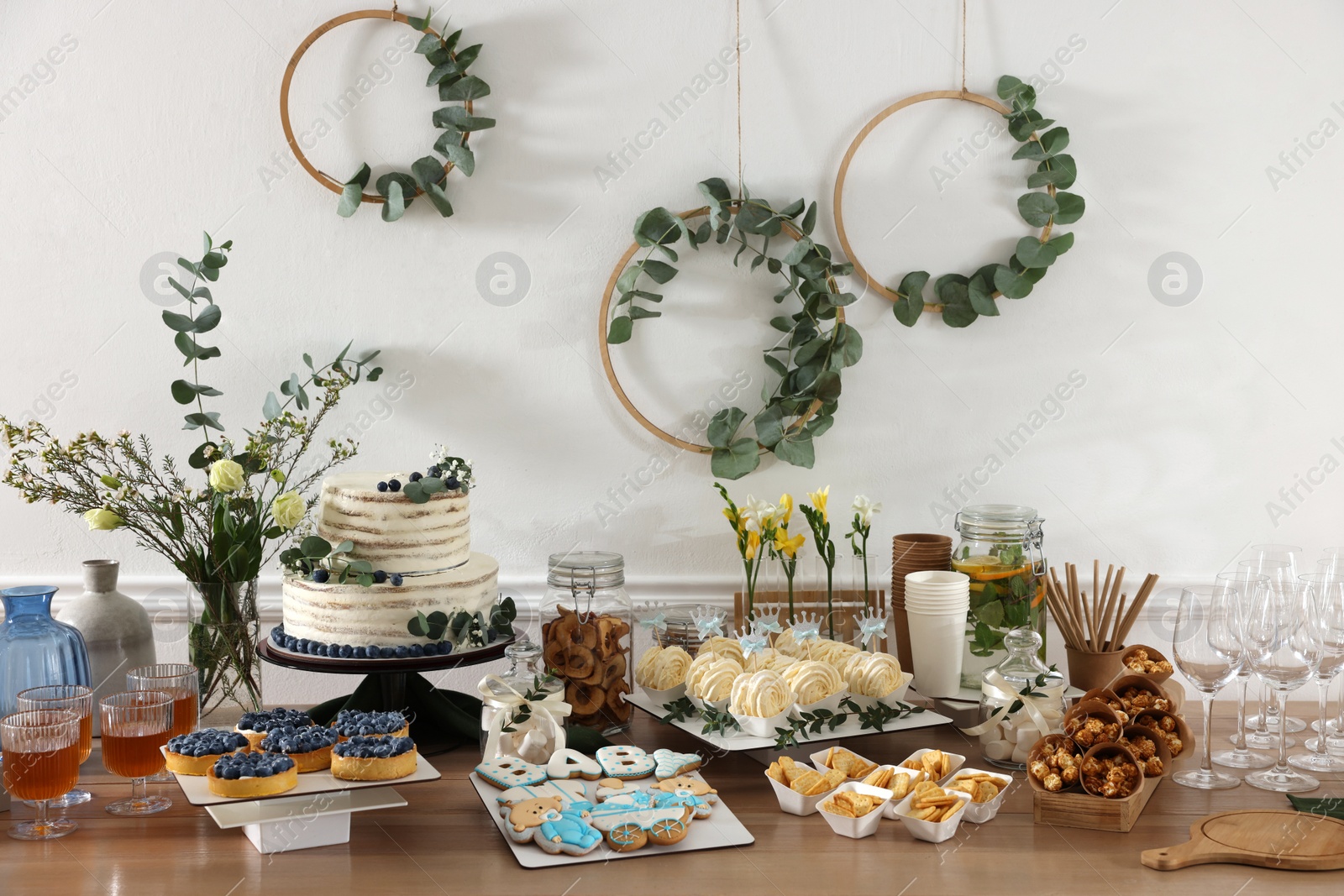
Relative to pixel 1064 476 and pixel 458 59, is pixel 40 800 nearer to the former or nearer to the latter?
pixel 458 59

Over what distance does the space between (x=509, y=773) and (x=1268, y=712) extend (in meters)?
1.40

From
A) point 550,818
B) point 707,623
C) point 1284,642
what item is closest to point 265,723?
point 550,818

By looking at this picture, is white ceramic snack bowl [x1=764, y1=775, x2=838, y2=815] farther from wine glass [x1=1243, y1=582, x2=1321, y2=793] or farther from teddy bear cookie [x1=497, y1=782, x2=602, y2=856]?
wine glass [x1=1243, y1=582, x2=1321, y2=793]

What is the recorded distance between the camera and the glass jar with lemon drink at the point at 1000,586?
6.43ft

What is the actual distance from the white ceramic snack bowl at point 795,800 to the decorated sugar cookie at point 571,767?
Result: 26 centimetres

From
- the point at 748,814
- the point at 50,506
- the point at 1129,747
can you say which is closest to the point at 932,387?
the point at 1129,747

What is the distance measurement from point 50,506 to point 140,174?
75 cm

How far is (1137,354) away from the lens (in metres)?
2.38

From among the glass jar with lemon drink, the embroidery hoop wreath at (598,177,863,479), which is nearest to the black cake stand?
the embroidery hoop wreath at (598,177,863,479)

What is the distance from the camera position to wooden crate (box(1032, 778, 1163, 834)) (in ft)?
4.78

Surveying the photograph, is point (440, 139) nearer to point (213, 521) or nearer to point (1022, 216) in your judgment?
point (213, 521)

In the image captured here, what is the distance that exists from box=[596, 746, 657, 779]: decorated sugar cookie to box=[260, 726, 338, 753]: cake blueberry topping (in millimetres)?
395

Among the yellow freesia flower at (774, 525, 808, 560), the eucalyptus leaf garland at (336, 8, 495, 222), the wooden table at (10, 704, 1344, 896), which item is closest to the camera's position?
the wooden table at (10, 704, 1344, 896)

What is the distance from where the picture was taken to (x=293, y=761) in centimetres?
143
